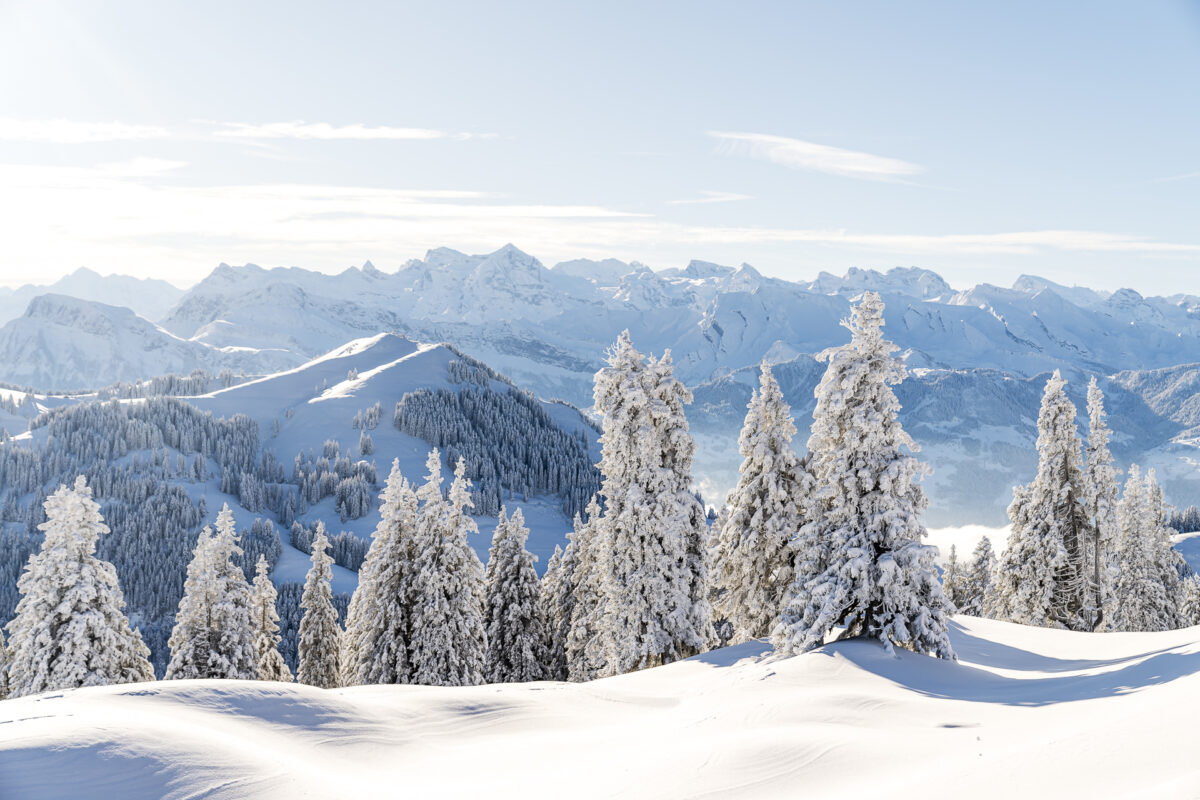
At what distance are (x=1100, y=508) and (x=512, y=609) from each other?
30060 mm

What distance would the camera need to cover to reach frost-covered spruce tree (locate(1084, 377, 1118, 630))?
32531 millimetres

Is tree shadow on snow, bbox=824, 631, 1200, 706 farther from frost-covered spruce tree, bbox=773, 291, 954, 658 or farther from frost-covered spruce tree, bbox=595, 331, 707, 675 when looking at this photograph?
frost-covered spruce tree, bbox=595, 331, 707, 675

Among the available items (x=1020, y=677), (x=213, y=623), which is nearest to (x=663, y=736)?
(x=1020, y=677)

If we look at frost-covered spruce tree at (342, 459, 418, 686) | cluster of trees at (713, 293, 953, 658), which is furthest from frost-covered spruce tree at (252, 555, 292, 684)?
cluster of trees at (713, 293, 953, 658)

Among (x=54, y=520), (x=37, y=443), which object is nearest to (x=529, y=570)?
(x=54, y=520)

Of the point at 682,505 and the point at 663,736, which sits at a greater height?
the point at 682,505

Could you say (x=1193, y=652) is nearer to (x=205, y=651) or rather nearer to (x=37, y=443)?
(x=205, y=651)

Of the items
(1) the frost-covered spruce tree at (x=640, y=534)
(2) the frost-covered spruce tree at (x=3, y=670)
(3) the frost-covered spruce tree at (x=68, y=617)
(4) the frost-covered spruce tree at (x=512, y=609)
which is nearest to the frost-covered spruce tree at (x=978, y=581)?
(4) the frost-covered spruce tree at (x=512, y=609)

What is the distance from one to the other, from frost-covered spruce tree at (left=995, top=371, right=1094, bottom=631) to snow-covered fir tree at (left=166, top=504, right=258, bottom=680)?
1461 inches

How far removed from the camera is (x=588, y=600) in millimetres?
38250

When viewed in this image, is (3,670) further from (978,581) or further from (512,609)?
(978,581)

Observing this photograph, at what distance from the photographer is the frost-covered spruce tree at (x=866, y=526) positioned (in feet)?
67.6

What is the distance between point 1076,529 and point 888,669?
21.1 m

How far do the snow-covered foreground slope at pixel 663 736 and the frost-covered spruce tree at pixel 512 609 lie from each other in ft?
73.2
